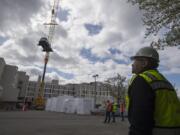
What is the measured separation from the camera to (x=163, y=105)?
2084 millimetres

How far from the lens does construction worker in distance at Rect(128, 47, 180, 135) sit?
6.57ft

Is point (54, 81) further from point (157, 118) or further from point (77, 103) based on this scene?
point (157, 118)

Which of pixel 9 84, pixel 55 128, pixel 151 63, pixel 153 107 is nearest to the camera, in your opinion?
pixel 153 107

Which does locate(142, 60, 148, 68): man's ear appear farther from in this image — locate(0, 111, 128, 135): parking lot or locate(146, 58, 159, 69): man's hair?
locate(0, 111, 128, 135): parking lot

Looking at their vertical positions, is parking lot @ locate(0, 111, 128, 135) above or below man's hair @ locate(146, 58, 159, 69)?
below

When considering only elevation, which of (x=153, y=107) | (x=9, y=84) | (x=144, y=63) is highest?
(x=9, y=84)

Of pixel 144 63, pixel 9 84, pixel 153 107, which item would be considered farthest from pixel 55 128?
pixel 9 84

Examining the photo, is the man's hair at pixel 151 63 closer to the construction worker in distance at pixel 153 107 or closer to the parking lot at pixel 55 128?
the construction worker in distance at pixel 153 107

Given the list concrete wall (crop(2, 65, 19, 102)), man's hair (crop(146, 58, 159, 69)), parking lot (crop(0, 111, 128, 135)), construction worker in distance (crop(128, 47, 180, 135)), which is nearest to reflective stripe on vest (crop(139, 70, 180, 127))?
construction worker in distance (crop(128, 47, 180, 135))

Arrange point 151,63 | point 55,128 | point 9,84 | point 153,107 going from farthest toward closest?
point 9,84, point 55,128, point 151,63, point 153,107

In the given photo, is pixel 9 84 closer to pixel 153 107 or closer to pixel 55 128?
pixel 55 128

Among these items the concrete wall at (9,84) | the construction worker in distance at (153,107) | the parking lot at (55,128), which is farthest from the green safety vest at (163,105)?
the concrete wall at (9,84)

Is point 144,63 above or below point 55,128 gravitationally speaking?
above

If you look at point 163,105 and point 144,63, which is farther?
point 144,63
